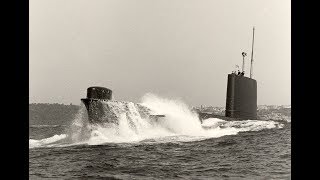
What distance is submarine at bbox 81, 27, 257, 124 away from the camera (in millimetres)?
24844

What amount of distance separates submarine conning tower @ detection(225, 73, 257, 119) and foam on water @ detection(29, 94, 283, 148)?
1239 millimetres

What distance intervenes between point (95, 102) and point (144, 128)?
6.24 meters

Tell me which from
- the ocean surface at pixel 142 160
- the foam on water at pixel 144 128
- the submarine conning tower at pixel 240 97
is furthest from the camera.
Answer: the submarine conning tower at pixel 240 97

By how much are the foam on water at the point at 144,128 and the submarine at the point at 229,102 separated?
1.44ft

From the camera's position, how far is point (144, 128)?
29.8 meters

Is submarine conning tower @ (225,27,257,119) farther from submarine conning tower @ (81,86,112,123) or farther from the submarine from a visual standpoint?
submarine conning tower @ (81,86,112,123)

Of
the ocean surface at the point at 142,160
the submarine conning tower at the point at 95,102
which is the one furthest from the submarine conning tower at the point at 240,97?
the submarine conning tower at the point at 95,102

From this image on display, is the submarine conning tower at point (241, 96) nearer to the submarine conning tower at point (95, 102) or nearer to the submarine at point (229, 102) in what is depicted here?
the submarine at point (229, 102)

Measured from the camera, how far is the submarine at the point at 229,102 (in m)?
24.8

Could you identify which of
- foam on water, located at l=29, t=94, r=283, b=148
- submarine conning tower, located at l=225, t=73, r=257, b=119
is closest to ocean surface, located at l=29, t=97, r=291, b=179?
foam on water, located at l=29, t=94, r=283, b=148

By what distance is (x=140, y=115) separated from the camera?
101 ft
